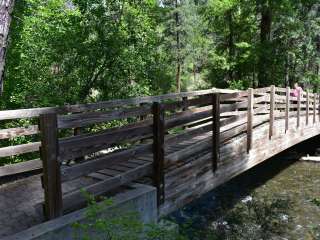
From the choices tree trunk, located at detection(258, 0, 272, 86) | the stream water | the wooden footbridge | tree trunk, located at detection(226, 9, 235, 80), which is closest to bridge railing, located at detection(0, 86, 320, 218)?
the wooden footbridge

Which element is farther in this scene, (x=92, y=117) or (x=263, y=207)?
(x=263, y=207)

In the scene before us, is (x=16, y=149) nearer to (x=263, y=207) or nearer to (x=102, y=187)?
(x=102, y=187)

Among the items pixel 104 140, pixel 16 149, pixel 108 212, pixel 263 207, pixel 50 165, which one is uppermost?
pixel 104 140

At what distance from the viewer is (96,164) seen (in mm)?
5098

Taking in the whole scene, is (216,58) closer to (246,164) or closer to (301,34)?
(301,34)

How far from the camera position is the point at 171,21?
2908cm

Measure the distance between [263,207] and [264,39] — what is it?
14261 mm

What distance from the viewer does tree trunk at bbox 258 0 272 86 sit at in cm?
2073

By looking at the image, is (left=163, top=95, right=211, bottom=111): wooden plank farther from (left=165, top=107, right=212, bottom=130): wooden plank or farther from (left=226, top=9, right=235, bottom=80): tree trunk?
(left=226, top=9, right=235, bottom=80): tree trunk

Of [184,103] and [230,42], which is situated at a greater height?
[230,42]

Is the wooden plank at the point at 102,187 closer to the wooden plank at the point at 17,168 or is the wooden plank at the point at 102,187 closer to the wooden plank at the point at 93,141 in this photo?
the wooden plank at the point at 93,141

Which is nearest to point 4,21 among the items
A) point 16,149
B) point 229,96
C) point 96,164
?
point 96,164

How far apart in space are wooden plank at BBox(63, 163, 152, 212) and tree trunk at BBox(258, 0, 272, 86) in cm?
1657

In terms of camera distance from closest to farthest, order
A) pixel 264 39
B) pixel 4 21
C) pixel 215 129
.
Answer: pixel 4 21 < pixel 215 129 < pixel 264 39
